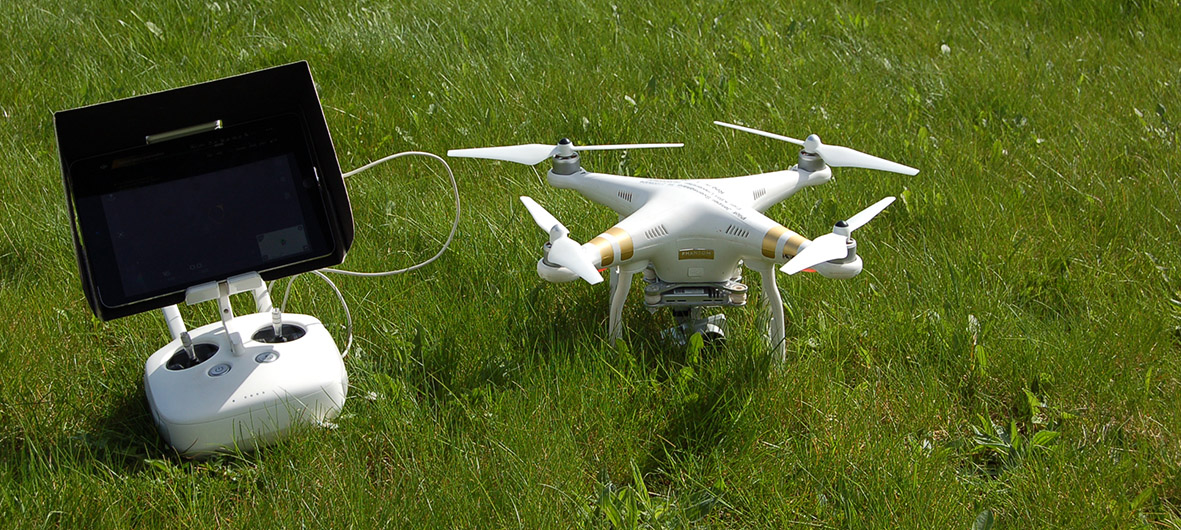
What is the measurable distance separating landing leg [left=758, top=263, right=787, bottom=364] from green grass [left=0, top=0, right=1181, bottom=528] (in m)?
0.06

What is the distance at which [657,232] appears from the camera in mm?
2539

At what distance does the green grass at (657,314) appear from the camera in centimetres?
238

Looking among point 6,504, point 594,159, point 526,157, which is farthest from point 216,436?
point 594,159

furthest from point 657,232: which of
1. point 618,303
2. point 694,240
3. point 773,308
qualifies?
point 773,308

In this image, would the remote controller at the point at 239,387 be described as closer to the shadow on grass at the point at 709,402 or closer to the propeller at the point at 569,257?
the propeller at the point at 569,257

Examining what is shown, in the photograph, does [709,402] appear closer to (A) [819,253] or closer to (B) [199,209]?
(A) [819,253]

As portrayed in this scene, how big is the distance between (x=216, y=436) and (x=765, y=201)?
5.20 ft

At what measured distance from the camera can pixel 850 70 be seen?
5.12 m

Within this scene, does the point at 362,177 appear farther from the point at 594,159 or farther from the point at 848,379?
the point at 848,379

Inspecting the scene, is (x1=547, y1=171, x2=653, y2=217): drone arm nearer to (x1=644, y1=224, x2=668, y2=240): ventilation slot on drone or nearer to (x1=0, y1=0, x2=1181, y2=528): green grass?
(x1=644, y1=224, x2=668, y2=240): ventilation slot on drone

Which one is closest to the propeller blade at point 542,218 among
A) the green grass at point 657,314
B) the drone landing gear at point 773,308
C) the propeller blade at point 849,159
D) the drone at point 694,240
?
the drone at point 694,240

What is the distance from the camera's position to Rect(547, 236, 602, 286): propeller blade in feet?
7.32

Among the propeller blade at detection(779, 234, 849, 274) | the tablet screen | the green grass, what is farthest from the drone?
the tablet screen

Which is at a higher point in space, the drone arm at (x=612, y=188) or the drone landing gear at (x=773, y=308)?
the drone arm at (x=612, y=188)
